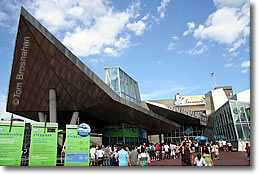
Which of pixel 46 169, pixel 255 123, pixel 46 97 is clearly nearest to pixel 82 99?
pixel 46 97

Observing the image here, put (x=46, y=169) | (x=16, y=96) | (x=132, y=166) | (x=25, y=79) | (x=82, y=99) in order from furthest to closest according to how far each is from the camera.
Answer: (x=16, y=96) → (x=82, y=99) → (x=25, y=79) → (x=46, y=169) → (x=132, y=166)

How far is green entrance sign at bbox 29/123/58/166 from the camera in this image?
8539 millimetres

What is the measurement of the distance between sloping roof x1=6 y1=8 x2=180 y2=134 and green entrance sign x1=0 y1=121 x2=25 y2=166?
6.00 metres

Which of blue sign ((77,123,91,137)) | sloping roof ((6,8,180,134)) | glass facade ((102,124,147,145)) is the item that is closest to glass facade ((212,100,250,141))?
sloping roof ((6,8,180,134))

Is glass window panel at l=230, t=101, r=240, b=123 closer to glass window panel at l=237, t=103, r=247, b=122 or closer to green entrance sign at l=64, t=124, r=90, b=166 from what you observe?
glass window panel at l=237, t=103, r=247, b=122

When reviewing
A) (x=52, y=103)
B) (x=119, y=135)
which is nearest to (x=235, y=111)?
(x=119, y=135)

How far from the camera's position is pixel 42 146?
8.68 m

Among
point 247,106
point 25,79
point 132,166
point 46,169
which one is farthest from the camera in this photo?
point 247,106

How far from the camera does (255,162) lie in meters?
7.98

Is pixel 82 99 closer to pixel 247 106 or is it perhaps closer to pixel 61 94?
pixel 61 94

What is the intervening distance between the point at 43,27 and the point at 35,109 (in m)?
12.2

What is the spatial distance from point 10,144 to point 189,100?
48.4m

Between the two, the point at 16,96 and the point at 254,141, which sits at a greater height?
the point at 16,96

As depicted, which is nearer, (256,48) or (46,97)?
(256,48)
